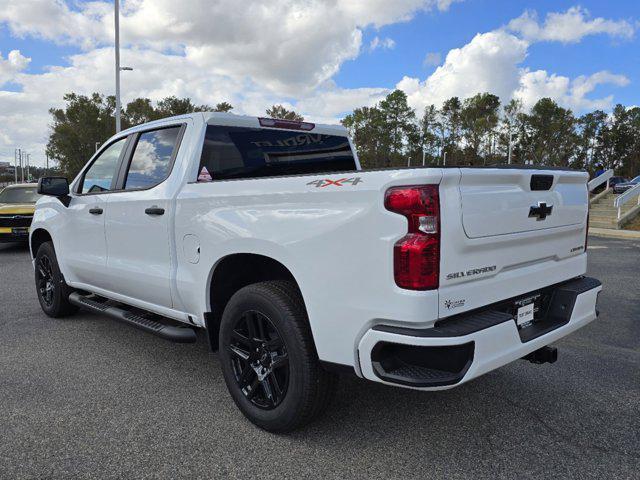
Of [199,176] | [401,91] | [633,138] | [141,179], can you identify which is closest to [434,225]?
[199,176]

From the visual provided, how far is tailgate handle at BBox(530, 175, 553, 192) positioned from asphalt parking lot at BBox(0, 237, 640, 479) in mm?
1426

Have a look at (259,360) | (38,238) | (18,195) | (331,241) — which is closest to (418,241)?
(331,241)

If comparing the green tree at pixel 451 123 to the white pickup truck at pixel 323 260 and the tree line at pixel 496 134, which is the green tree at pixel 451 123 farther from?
the white pickup truck at pixel 323 260

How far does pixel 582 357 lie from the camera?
433 cm

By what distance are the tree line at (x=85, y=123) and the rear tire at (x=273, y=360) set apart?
5709cm

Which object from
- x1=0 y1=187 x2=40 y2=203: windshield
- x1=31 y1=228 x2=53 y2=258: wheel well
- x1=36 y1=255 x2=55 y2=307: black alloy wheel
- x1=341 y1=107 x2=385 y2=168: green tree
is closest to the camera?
x1=36 y1=255 x2=55 y2=307: black alloy wheel

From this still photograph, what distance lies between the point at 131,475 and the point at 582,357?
12.0 feet

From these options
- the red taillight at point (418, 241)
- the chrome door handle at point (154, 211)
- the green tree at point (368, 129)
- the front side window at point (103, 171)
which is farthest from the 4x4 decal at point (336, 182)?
the green tree at point (368, 129)

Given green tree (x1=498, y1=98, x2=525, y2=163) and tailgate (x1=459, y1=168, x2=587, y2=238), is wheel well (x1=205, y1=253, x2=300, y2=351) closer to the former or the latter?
tailgate (x1=459, y1=168, x2=587, y2=238)

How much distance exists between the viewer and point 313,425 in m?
3.05

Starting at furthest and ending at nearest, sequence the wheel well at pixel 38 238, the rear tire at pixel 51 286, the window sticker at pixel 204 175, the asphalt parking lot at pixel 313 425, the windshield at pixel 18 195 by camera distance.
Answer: the windshield at pixel 18 195 → the wheel well at pixel 38 238 → the rear tire at pixel 51 286 → the window sticker at pixel 204 175 → the asphalt parking lot at pixel 313 425

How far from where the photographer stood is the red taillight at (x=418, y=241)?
2.23 meters

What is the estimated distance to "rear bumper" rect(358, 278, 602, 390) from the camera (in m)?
2.24

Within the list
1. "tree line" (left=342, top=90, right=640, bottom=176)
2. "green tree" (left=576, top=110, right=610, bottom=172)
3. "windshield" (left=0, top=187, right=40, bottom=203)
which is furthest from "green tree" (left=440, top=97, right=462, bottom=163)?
"windshield" (left=0, top=187, right=40, bottom=203)
